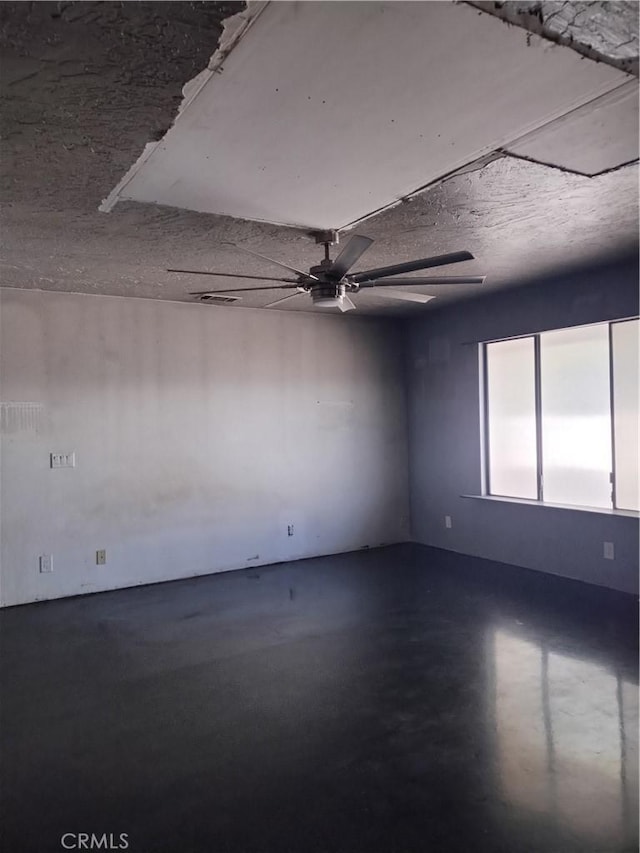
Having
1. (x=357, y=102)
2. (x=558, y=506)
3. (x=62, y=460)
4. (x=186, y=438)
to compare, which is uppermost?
(x=357, y=102)

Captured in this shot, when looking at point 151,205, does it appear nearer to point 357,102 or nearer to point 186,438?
point 357,102

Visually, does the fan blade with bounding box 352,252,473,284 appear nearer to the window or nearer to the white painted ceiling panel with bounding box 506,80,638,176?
the white painted ceiling panel with bounding box 506,80,638,176

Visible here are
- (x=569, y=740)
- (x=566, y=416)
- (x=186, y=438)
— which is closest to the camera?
(x=569, y=740)

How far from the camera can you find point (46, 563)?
181 inches

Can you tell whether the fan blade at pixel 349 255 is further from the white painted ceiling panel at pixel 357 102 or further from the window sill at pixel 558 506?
the window sill at pixel 558 506

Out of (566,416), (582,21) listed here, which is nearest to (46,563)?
(566,416)

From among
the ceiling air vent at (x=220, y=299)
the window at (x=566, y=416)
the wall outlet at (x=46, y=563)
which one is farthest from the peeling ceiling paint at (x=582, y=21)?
the wall outlet at (x=46, y=563)

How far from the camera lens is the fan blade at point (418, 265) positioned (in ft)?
8.74

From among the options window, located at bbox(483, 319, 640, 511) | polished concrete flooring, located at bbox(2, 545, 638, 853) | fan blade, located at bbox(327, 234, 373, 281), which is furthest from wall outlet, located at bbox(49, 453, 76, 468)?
window, located at bbox(483, 319, 640, 511)

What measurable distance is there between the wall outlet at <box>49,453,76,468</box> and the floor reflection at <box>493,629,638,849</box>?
3535 millimetres

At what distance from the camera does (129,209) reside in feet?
9.52

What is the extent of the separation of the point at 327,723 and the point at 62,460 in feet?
10.4

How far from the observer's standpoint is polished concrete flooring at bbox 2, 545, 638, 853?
197 centimetres
